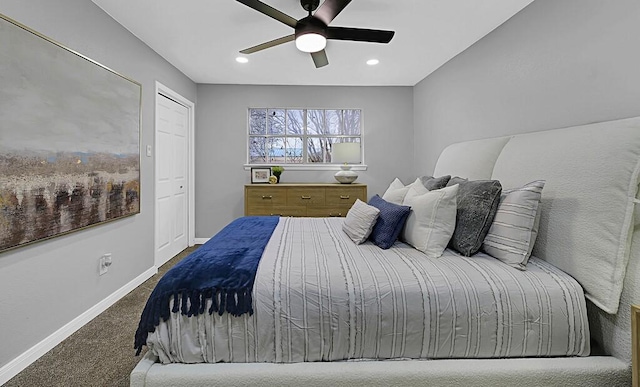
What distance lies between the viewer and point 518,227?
5.36 ft

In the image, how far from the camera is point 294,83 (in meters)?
4.70

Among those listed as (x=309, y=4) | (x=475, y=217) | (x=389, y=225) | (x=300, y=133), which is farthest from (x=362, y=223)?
(x=300, y=133)

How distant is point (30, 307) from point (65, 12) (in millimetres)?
1927

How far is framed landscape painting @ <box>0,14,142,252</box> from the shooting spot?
1.75m

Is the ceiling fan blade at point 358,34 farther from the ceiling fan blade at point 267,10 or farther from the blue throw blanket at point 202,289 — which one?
the blue throw blanket at point 202,289

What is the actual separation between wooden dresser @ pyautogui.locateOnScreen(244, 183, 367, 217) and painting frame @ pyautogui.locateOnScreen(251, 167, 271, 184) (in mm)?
288

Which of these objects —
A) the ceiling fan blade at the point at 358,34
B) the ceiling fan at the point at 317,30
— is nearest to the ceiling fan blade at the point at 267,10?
the ceiling fan at the point at 317,30

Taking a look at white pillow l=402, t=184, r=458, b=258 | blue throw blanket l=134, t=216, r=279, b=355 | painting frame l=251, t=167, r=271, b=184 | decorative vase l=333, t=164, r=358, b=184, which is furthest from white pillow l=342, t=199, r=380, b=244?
painting frame l=251, t=167, r=271, b=184

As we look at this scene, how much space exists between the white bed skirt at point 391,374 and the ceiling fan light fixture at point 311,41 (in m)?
2.10

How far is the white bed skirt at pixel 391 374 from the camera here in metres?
1.28

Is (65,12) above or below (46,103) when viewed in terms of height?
above

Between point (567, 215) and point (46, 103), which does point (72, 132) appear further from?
point (567, 215)

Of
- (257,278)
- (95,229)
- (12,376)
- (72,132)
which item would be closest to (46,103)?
(72,132)

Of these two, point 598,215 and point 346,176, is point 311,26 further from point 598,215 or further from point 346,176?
point 346,176
